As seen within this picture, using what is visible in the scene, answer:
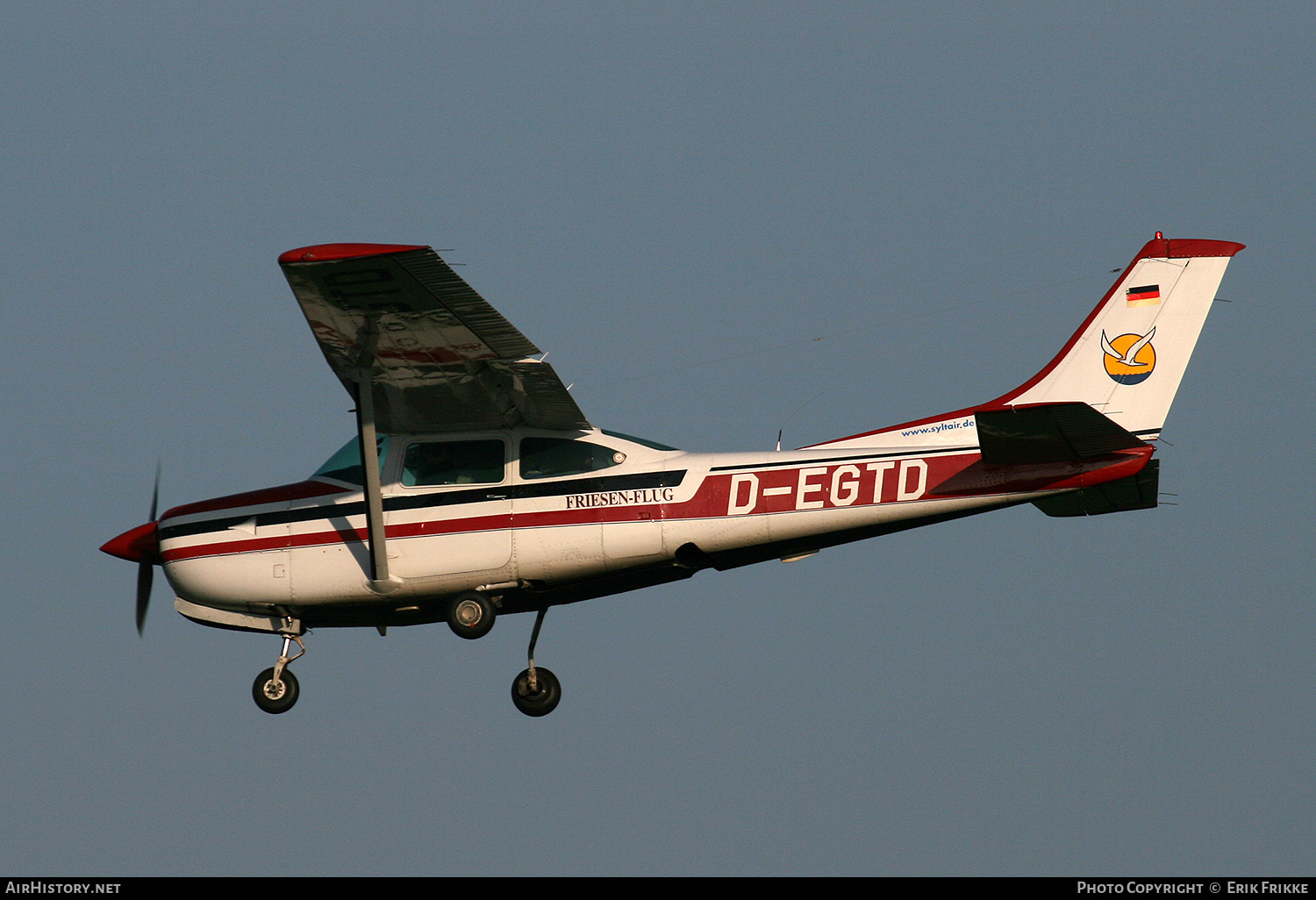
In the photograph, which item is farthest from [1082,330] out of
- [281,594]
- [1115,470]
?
[281,594]

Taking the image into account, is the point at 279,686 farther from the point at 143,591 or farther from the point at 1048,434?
the point at 1048,434

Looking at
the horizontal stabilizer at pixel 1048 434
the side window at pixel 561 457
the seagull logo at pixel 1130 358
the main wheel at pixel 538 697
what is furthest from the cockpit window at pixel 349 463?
the seagull logo at pixel 1130 358

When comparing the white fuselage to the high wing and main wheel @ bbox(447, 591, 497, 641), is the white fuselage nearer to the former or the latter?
main wheel @ bbox(447, 591, 497, 641)

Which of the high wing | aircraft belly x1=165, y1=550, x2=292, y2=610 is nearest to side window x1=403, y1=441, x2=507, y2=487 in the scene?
the high wing

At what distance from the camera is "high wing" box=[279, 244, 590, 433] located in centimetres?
1305

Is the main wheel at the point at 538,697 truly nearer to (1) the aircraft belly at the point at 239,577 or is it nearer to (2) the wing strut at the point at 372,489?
(2) the wing strut at the point at 372,489

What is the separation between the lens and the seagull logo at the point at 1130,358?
15391 millimetres

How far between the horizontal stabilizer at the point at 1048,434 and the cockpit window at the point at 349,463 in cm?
579

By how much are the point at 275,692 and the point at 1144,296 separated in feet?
30.7

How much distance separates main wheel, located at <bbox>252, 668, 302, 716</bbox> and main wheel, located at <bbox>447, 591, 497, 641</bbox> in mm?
1903

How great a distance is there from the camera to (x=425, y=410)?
1561 centimetres

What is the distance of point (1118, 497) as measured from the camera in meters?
15.3

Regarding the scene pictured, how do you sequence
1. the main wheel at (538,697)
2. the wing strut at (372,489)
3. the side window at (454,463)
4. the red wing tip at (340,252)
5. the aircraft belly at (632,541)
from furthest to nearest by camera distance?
1. the main wheel at (538,697)
2. the side window at (454,463)
3. the aircraft belly at (632,541)
4. the wing strut at (372,489)
5. the red wing tip at (340,252)

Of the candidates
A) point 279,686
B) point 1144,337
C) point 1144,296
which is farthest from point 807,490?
point 279,686
